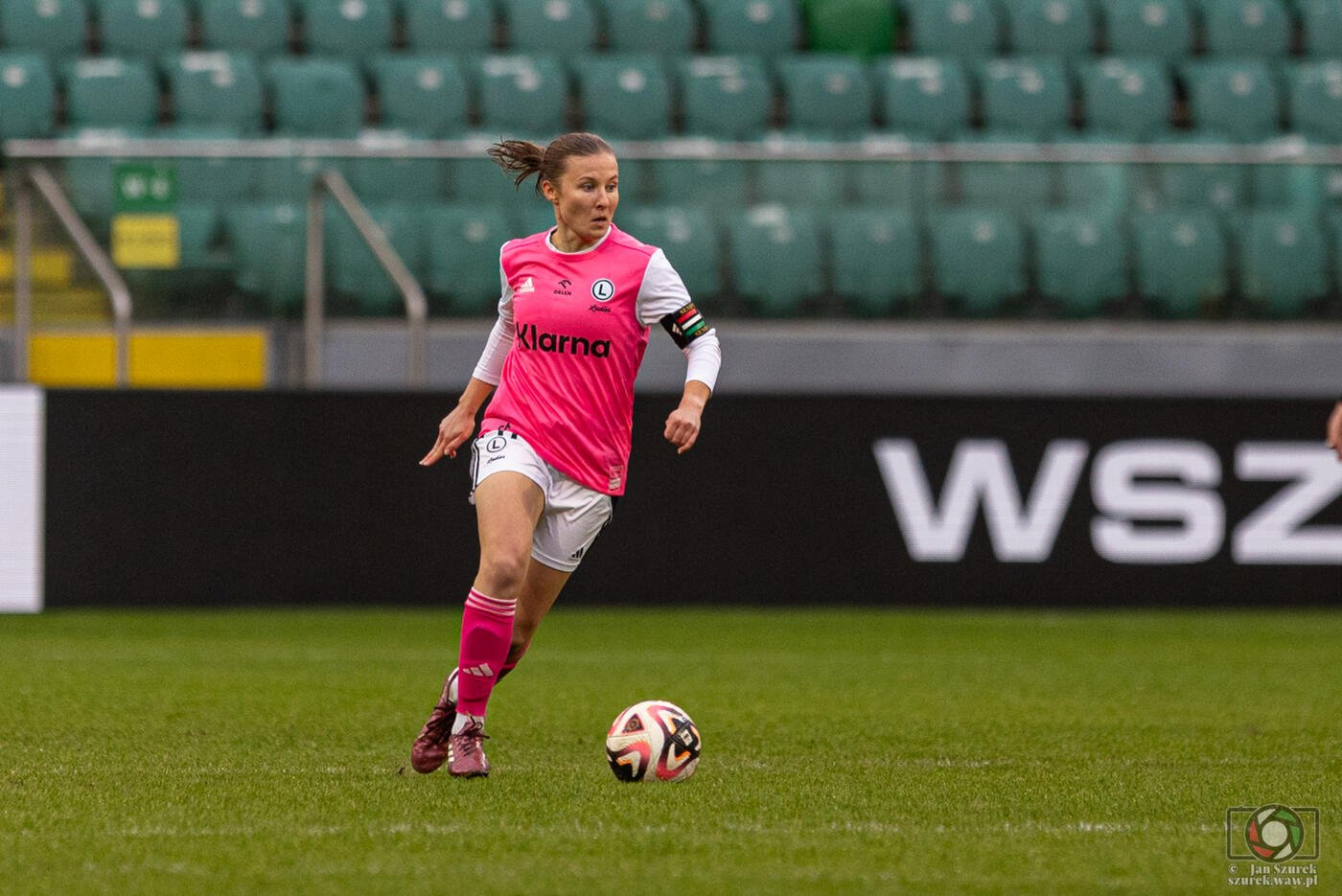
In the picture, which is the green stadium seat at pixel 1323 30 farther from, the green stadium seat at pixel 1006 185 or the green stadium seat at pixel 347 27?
the green stadium seat at pixel 347 27

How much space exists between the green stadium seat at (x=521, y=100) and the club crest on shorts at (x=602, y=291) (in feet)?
28.1

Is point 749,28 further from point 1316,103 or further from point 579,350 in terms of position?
point 579,350

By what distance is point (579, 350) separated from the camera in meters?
5.78

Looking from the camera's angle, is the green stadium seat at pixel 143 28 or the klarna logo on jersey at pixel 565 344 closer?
the klarna logo on jersey at pixel 565 344

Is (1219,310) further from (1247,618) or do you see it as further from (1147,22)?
(1147,22)

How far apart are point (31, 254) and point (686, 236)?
3.78m

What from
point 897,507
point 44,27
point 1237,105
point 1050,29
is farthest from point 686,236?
point 44,27

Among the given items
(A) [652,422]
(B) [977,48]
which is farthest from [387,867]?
(B) [977,48]

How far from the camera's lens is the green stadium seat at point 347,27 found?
15.1 metres

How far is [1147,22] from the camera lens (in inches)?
629

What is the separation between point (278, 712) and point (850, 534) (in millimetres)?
5393

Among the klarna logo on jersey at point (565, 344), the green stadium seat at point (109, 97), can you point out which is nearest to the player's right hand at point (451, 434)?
Answer: the klarna logo on jersey at point (565, 344)

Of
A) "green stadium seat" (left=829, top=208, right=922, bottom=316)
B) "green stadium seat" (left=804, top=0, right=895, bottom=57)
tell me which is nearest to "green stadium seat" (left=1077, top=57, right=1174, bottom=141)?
"green stadium seat" (left=804, top=0, right=895, bottom=57)

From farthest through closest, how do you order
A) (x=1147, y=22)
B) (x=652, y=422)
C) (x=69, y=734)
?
(x=1147, y=22)
(x=652, y=422)
(x=69, y=734)
